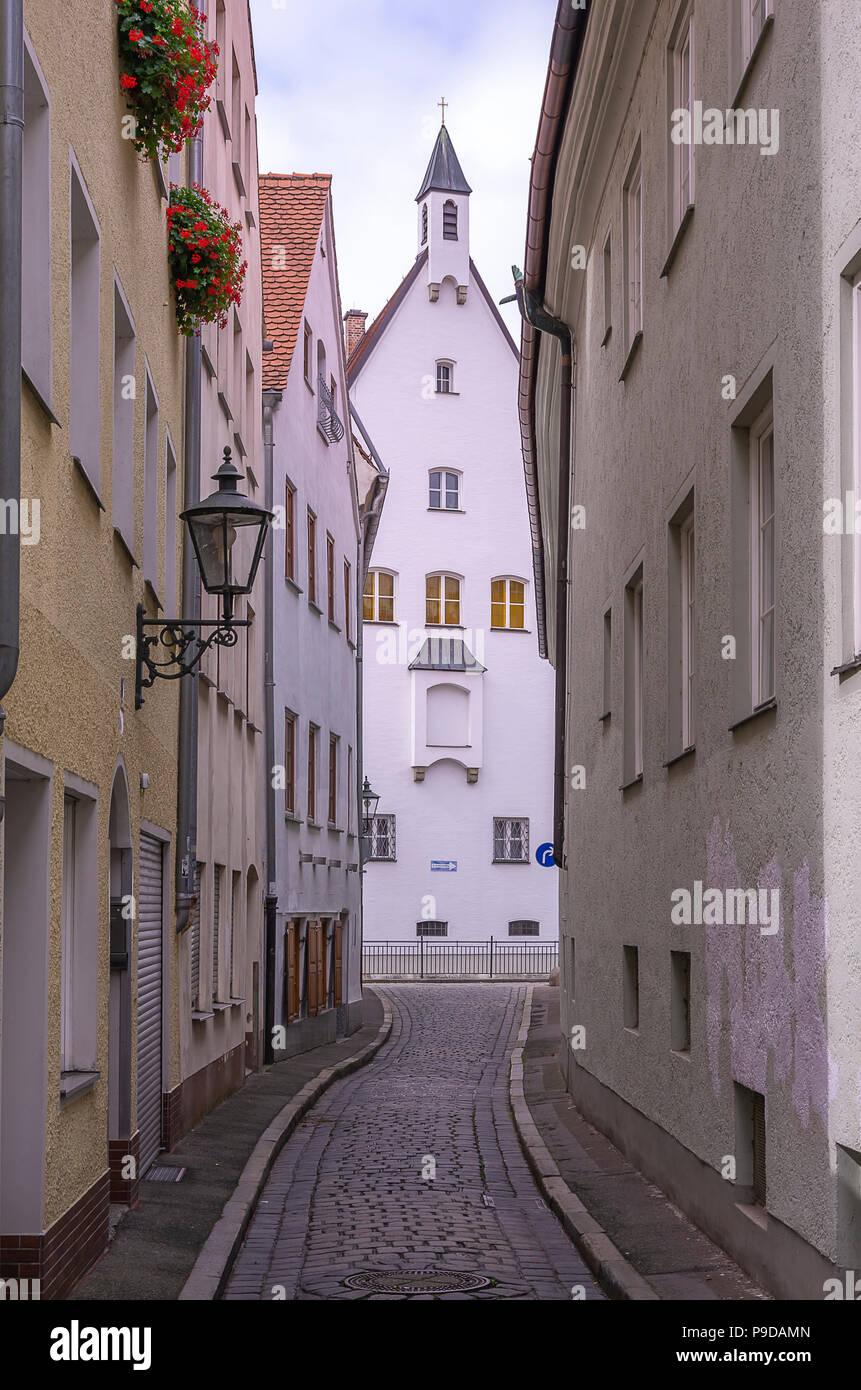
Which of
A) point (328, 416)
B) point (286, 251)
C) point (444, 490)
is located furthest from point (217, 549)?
point (444, 490)

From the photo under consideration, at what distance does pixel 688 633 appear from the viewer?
1152 cm

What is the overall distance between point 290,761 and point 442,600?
22993mm

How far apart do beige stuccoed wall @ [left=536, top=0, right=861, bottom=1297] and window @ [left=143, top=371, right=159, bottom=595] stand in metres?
3.41

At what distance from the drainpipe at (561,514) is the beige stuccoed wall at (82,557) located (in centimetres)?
765

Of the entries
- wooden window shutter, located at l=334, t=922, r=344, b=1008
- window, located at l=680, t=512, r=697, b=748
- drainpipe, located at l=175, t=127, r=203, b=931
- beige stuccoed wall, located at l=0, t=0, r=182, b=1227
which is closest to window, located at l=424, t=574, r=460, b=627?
wooden window shutter, located at l=334, t=922, r=344, b=1008

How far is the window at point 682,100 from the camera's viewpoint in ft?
36.9

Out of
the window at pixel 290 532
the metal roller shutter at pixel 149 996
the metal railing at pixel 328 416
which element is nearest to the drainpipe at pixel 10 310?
the metal roller shutter at pixel 149 996

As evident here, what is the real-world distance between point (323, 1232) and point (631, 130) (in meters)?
8.40

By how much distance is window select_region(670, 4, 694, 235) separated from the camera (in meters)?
11.2

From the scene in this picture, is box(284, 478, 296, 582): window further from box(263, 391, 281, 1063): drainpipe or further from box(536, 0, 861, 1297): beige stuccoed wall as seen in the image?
Result: box(536, 0, 861, 1297): beige stuccoed wall

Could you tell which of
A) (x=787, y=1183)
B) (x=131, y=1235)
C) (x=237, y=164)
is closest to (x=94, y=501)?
(x=131, y=1235)

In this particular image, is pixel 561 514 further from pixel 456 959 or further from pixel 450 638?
pixel 456 959

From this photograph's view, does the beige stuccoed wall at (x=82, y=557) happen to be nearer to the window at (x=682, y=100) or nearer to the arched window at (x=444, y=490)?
the window at (x=682, y=100)
